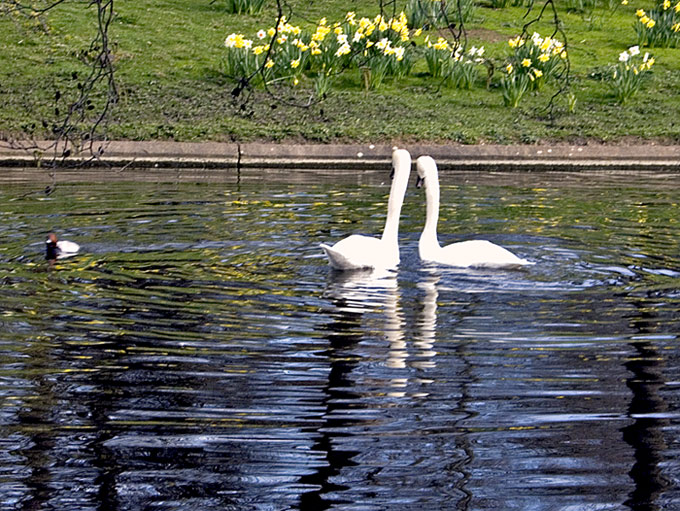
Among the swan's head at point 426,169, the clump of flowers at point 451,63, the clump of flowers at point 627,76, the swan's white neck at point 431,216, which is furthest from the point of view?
the clump of flowers at point 451,63

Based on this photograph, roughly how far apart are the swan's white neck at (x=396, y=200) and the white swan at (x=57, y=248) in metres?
2.37

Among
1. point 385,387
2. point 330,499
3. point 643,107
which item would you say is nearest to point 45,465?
point 330,499

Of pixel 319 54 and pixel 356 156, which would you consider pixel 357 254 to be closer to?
pixel 356 156

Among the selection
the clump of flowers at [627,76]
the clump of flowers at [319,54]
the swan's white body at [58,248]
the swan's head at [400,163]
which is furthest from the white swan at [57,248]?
the clump of flowers at [627,76]

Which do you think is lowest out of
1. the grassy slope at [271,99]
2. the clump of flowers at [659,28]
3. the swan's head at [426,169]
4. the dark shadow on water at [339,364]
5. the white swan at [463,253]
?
the dark shadow on water at [339,364]

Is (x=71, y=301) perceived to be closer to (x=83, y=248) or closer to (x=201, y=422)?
(x=83, y=248)

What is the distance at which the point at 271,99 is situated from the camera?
17.0 meters

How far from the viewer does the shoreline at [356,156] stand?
14781 mm

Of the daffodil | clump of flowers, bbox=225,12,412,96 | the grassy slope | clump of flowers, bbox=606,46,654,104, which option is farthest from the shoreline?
clump of flowers, bbox=606,46,654,104

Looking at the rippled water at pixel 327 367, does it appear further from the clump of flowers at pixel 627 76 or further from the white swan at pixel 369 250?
the clump of flowers at pixel 627 76

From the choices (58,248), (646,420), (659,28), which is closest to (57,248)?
(58,248)

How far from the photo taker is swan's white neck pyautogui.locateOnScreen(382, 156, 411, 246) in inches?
379

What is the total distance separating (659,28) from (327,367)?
15.3m

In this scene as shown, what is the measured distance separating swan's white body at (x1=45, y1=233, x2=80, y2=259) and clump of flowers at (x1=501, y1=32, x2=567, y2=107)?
346 inches
